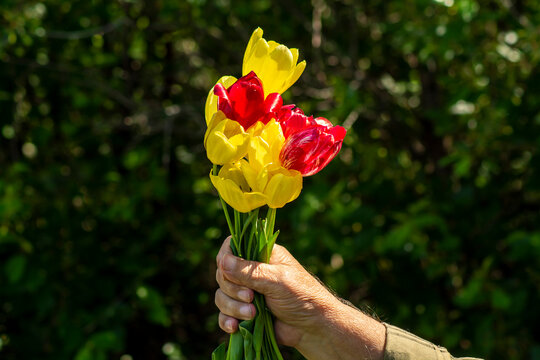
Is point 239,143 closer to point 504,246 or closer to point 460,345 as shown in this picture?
point 504,246

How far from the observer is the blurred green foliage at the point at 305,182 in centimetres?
220

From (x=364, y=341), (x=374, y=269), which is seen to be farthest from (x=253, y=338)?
(x=374, y=269)

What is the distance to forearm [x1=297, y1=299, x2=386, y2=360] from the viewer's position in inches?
41.9

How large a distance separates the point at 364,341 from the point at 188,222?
1666mm

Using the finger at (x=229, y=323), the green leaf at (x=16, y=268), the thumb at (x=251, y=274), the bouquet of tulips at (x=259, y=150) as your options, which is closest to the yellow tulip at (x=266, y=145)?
the bouquet of tulips at (x=259, y=150)

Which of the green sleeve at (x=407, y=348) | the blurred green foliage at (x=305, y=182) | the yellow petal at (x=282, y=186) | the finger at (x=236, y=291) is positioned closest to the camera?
the yellow petal at (x=282, y=186)

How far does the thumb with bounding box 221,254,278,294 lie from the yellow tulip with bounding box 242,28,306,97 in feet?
0.94

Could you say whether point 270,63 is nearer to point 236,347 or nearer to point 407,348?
point 236,347

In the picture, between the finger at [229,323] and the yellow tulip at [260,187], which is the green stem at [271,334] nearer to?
the finger at [229,323]

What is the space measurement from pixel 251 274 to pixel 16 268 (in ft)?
5.26

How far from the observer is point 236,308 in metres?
1.00

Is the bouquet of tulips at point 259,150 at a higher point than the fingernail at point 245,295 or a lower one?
higher

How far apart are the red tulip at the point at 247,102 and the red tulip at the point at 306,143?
0.12 ft

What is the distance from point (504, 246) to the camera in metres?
2.31
